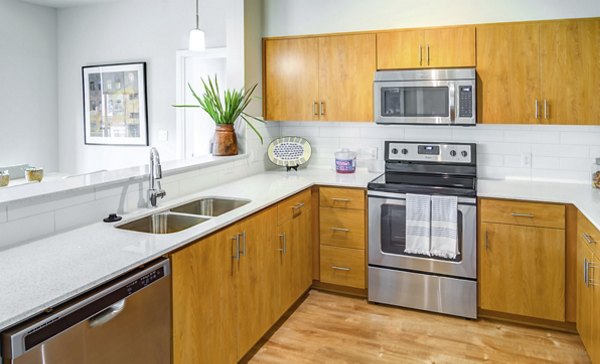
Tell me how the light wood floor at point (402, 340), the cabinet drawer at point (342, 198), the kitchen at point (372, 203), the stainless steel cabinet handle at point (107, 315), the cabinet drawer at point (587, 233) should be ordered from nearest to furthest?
the stainless steel cabinet handle at point (107, 315), the kitchen at point (372, 203), the cabinet drawer at point (587, 233), the light wood floor at point (402, 340), the cabinet drawer at point (342, 198)

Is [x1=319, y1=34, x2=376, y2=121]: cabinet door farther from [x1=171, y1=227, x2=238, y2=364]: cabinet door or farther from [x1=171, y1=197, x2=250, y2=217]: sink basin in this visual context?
[x1=171, y1=227, x2=238, y2=364]: cabinet door

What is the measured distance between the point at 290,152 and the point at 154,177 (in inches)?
66.2

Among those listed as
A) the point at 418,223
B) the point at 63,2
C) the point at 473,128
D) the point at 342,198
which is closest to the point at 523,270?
the point at 418,223

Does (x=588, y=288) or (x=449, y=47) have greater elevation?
(x=449, y=47)

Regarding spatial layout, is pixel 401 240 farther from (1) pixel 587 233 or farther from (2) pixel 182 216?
(2) pixel 182 216

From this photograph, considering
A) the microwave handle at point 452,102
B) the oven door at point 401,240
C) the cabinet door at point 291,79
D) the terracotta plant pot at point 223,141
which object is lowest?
the oven door at point 401,240

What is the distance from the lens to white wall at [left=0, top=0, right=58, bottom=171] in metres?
4.96

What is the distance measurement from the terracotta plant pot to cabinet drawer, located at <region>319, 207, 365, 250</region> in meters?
0.83

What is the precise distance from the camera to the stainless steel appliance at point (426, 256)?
3.07 m

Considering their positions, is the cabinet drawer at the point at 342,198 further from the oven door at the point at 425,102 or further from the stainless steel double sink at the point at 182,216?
the stainless steel double sink at the point at 182,216

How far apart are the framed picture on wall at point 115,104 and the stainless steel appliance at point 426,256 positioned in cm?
277

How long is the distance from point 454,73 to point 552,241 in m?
1.26

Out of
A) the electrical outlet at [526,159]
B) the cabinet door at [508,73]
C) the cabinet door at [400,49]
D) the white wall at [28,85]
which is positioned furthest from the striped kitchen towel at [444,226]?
the white wall at [28,85]

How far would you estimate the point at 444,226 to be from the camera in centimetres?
308
